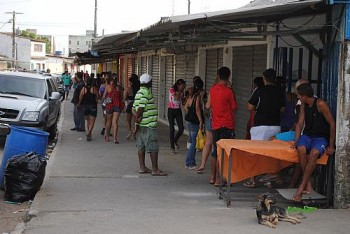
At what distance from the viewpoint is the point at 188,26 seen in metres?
8.38

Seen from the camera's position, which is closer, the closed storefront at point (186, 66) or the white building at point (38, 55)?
the closed storefront at point (186, 66)

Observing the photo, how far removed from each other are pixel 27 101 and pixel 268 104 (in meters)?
6.93

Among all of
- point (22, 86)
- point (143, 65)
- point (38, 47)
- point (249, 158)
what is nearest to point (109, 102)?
point (22, 86)

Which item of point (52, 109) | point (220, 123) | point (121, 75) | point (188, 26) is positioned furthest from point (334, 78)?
point (121, 75)

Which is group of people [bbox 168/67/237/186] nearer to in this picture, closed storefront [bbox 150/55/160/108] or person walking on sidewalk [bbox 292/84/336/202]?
person walking on sidewalk [bbox 292/84/336/202]

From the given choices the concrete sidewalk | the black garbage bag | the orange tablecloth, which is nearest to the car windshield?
the concrete sidewalk

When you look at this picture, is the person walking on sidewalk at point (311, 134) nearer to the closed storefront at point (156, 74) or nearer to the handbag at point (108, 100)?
the handbag at point (108, 100)

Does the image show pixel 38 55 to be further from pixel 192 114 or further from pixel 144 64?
pixel 192 114

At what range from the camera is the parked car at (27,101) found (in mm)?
12306

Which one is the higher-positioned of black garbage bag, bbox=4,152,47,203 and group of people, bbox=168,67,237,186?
group of people, bbox=168,67,237,186

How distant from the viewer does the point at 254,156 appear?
7.50 metres

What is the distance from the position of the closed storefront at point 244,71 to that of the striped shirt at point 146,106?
3.08 metres

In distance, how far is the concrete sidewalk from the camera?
19.6ft

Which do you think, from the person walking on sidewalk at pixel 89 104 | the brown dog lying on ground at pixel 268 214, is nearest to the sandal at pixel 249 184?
the brown dog lying on ground at pixel 268 214
